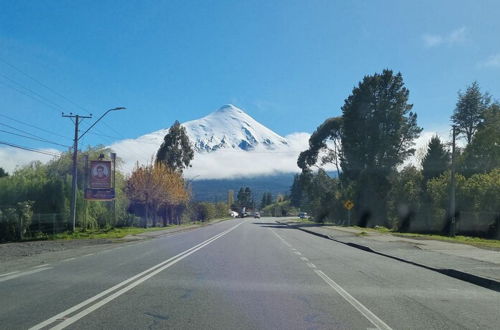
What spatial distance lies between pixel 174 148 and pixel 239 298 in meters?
73.2

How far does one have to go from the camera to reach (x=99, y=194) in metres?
45.6

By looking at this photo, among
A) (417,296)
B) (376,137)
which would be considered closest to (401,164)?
(376,137)

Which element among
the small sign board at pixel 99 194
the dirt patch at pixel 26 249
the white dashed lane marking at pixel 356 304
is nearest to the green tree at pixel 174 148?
the small sign board at pixel 99 194

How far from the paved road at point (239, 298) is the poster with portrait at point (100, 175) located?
102ft

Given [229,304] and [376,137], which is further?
[376,137]

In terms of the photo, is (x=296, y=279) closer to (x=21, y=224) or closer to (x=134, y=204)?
(x=21, y=224)

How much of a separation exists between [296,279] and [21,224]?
2754 cm

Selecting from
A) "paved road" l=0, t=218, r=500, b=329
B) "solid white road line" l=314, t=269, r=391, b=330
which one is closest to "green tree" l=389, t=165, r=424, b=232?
"paved road" l=0, t=218, r=500, b=329

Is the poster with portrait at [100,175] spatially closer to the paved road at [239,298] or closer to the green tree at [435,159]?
the paved road at [239,298]

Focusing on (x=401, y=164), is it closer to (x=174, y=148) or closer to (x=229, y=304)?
(x=174, y=148)

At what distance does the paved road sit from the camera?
800cm

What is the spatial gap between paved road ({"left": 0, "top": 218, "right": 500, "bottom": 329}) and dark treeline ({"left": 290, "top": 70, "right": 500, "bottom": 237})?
3012cm

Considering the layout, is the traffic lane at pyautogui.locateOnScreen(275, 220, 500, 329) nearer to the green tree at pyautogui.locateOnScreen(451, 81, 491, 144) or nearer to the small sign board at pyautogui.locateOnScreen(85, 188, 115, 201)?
the small sign board at pyautogui.locateOnScreen(85, 188, 115, 201)

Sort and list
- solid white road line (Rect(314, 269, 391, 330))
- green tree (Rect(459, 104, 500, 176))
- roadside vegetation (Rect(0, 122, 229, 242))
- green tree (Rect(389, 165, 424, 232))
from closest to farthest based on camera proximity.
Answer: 1. solid white road line (Rect(314, 269, 391, 330))
2. roadside vegetation (Rect(0, 122, 229, 242))
3. green tree (Rect(389, 165, 424, 232))
4. green tree (Rect(459, 104, 500, 176))
